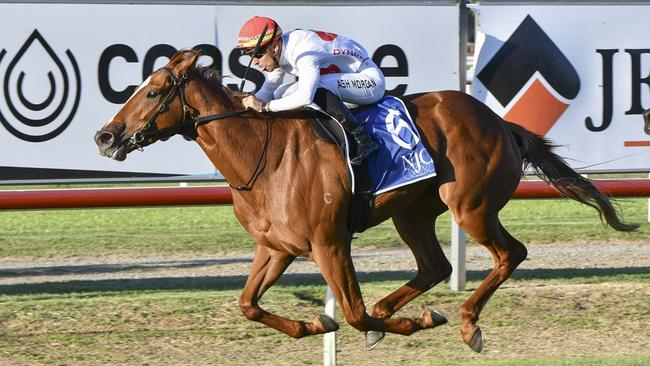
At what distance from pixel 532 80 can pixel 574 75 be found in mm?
358

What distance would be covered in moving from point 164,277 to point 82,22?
2.68 metres

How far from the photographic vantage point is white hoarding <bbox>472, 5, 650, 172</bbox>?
9.64 meters

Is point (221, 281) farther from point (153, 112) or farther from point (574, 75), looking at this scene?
point (153, 112)

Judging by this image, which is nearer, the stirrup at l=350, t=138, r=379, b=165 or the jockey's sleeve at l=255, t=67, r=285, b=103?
the stirrup at l=350, t=138, r=379, b=165

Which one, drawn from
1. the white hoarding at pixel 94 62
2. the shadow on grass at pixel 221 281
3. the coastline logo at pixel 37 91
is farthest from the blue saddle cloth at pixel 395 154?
the shadow on grass at pixel 221 281

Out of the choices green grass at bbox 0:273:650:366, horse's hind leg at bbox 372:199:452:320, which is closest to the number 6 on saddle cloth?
horse's hind leg at bbox 372:199:452:320

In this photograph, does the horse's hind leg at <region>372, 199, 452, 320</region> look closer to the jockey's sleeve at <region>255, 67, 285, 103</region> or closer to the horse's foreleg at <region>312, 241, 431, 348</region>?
the horse's foreleg at <region>312, 241, 431, 348</region>

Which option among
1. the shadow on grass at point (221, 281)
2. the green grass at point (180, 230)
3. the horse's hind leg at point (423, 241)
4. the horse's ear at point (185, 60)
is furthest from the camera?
the green grass at point (180, 230)

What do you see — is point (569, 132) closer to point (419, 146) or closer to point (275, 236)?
point (419, 146)

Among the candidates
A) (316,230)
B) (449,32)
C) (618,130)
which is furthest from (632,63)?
(316,230)

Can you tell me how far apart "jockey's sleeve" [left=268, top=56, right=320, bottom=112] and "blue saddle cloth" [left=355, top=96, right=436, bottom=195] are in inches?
19.6

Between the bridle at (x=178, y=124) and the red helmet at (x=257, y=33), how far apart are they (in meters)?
0.39

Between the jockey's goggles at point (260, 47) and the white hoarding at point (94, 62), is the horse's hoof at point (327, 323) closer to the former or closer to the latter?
the jockey's goggles at point (260, 47)

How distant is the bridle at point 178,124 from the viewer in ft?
21.4
